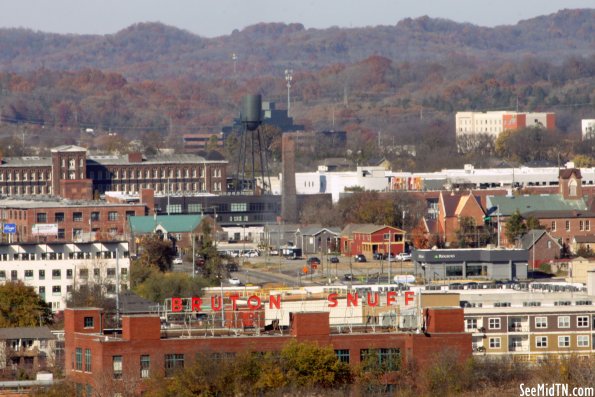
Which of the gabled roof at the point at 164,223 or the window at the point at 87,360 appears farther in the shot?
the gabled roof at the point at 164,223

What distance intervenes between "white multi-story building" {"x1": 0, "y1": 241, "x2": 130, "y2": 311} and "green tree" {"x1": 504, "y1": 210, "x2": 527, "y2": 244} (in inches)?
668

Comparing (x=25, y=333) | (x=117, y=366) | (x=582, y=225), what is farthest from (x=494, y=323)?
(x=582, y=225)

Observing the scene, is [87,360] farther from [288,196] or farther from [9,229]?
[288,196]

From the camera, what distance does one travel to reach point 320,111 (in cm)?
19388

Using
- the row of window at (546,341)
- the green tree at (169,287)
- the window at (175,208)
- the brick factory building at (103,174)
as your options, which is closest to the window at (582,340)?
the row of window at (546,341)

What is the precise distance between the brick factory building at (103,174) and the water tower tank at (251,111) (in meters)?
4.33

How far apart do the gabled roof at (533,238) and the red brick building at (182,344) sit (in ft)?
113

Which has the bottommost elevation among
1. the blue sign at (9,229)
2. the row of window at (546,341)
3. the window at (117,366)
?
→ the row of window at (546,341)

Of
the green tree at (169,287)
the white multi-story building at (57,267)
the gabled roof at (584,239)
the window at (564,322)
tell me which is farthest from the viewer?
the gabled roof at (584,239)

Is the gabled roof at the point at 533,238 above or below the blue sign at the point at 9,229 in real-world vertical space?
below

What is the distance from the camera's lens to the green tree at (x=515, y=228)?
6990 cm

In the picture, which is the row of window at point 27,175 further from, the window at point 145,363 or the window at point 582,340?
the window at point 145,363

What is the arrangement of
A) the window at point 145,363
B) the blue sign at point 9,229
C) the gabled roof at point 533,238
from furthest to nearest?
the blue sign at point 9,229 → the gabled roof at point 533,238 → the window at point 145,363

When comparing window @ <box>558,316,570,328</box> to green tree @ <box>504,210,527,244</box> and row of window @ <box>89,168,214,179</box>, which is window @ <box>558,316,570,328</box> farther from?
row of window @ <box>89,168,214,179</box>
